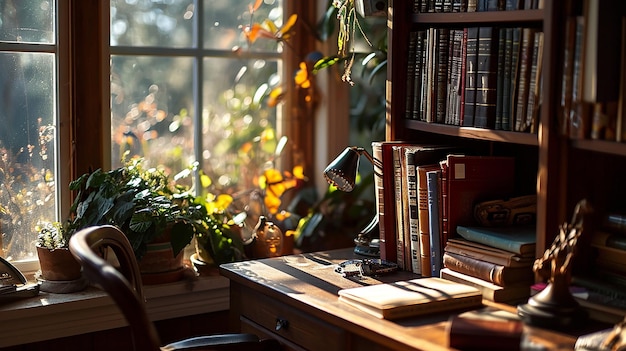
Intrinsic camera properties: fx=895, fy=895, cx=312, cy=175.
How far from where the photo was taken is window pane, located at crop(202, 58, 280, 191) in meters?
2.89

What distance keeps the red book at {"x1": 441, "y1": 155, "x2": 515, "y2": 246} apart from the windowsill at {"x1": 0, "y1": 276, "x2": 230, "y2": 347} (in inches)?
33.8

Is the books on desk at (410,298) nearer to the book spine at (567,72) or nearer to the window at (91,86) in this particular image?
the book spine at (567,72)

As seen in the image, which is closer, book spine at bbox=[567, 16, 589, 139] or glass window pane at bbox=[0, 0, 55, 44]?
book spine at bbox=[567, 16, 589, 139]

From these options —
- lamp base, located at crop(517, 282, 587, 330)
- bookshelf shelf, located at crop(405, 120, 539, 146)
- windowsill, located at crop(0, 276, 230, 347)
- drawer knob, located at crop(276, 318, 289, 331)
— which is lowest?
windowsill, located at crop(0, 276, 230, 347)

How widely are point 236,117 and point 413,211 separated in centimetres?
92

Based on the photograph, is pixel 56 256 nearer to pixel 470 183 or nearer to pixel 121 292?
pixel 121 292

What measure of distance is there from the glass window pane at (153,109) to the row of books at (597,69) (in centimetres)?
138

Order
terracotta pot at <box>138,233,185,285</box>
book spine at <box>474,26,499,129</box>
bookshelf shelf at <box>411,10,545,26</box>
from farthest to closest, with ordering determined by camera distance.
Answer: terracotta pot at <box>138,233,185,285</box> → book spine at <box>474,26,499,129</box> → bookshelf shelf at <box>411,10,545,26</box>

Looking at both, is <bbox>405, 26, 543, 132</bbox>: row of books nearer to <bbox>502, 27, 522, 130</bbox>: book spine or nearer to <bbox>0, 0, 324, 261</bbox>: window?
<bbox>502, 27, 522, 130</bbox>: book spine

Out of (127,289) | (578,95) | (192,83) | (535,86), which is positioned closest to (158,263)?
(192,83)

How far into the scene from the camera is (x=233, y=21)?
2889 millimetres

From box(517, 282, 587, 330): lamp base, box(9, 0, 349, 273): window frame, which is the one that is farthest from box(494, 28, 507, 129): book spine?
box(9, 0, 349, 273): window frame

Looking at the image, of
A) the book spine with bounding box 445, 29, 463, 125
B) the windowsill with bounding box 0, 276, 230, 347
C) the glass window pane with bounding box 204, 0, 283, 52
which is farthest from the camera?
the glass window pane with bounding box 204, 0, 283, 52

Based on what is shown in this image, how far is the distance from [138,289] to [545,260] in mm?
901
